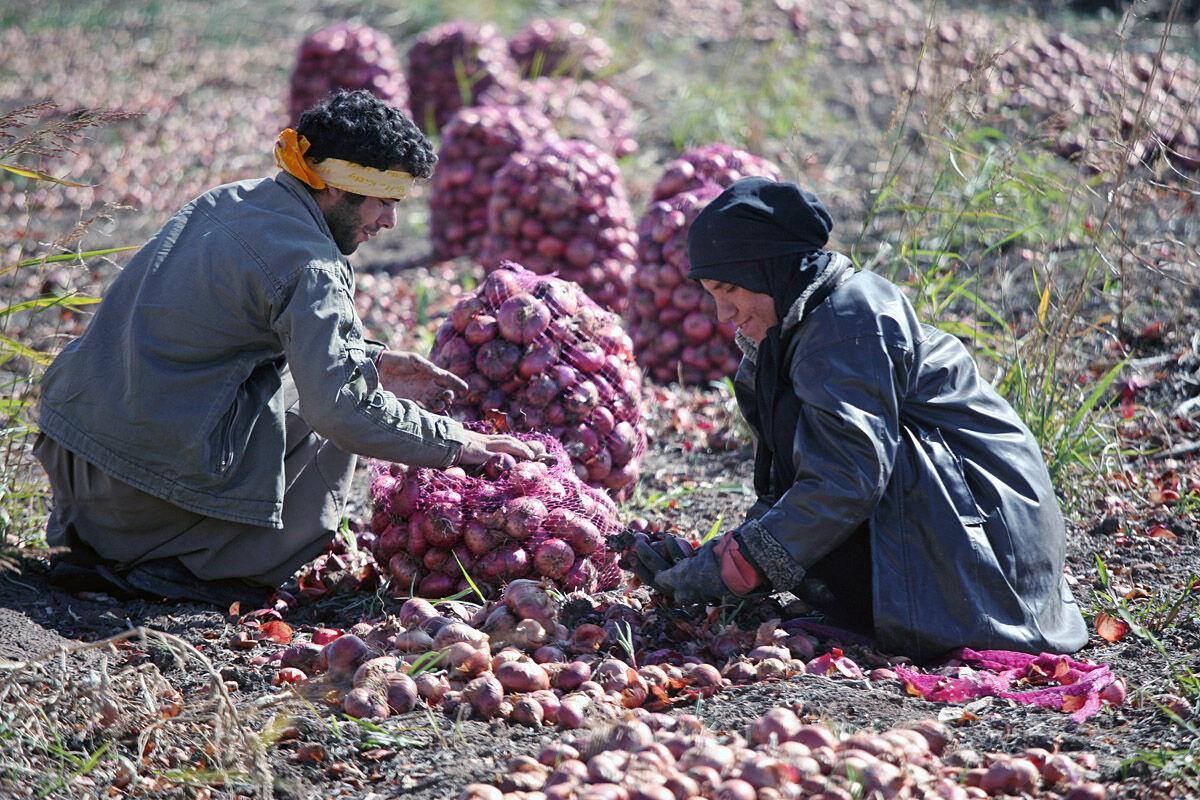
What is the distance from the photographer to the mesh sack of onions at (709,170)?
17.5 feet

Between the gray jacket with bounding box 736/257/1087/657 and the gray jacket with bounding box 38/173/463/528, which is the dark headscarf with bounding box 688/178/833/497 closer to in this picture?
the gray jacket with bounding box 736/257/1087/657

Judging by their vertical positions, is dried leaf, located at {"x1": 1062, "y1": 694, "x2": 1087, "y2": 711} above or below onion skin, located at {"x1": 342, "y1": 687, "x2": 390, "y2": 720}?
above

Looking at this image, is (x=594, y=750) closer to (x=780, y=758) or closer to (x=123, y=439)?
(x=780, y=758)

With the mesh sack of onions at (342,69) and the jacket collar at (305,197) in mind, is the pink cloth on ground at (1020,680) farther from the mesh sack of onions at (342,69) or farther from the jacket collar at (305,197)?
the mesh sack of onions at (342,69)

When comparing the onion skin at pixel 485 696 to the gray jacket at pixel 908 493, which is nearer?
the onion skin at pixel 485 696

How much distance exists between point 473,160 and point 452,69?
2.26 meters

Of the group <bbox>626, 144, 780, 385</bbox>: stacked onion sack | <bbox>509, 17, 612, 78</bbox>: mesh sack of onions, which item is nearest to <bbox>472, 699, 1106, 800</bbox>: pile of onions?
<bbox>626, 144, 780, 385</bbox>: stacked onion sack

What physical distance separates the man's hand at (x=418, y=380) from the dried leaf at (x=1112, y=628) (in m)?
1.79

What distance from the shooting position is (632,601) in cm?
321

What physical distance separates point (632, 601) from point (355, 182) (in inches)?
50.4

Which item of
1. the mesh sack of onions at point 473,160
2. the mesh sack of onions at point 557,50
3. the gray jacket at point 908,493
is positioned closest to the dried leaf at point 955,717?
the gray jacket at point 908,493

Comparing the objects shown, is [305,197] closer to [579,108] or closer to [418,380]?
[418,380]

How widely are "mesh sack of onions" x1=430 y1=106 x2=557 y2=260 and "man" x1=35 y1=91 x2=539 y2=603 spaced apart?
3.25m

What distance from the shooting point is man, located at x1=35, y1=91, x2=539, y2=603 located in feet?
10.1
